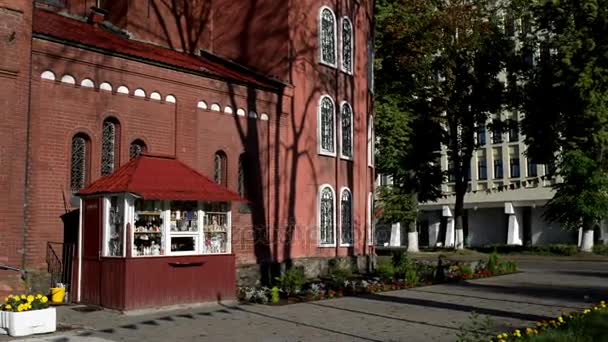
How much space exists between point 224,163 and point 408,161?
21042mm

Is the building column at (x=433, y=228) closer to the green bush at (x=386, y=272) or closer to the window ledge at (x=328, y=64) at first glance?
the window ledge at (x=328, y=64)

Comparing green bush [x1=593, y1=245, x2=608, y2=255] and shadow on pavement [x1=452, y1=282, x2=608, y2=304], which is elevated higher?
green bush [x1=593, y1=245, x2=608, y2=255]

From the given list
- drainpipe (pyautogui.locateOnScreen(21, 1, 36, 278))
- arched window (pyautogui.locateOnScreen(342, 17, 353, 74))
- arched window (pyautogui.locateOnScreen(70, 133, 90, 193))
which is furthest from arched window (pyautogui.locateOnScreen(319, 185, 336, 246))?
drainpipe (pyautogui.locateOnScreen(21, 1, 36, 278))

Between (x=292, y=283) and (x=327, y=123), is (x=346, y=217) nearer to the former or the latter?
(x=327, y=123)

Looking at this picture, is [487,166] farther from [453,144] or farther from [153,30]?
[153,30]

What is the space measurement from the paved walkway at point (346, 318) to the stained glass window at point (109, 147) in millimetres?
4308

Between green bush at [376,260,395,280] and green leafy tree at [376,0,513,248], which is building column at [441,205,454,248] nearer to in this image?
green leafy tree at [376,0,513,248]

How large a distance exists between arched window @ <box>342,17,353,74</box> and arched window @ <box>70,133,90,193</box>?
1091 cm

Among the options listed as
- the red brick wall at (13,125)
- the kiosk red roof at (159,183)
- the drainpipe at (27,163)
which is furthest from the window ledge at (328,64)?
the red brick wall at (13,125)

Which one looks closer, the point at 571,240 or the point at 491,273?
the point at 491,273

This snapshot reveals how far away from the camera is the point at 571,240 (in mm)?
49969

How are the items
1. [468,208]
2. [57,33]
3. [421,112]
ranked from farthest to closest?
[468,208]
[421,112]
[57,33]

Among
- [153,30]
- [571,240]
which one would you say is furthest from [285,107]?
[571,240]

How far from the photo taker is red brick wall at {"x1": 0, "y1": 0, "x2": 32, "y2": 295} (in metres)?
14.6
